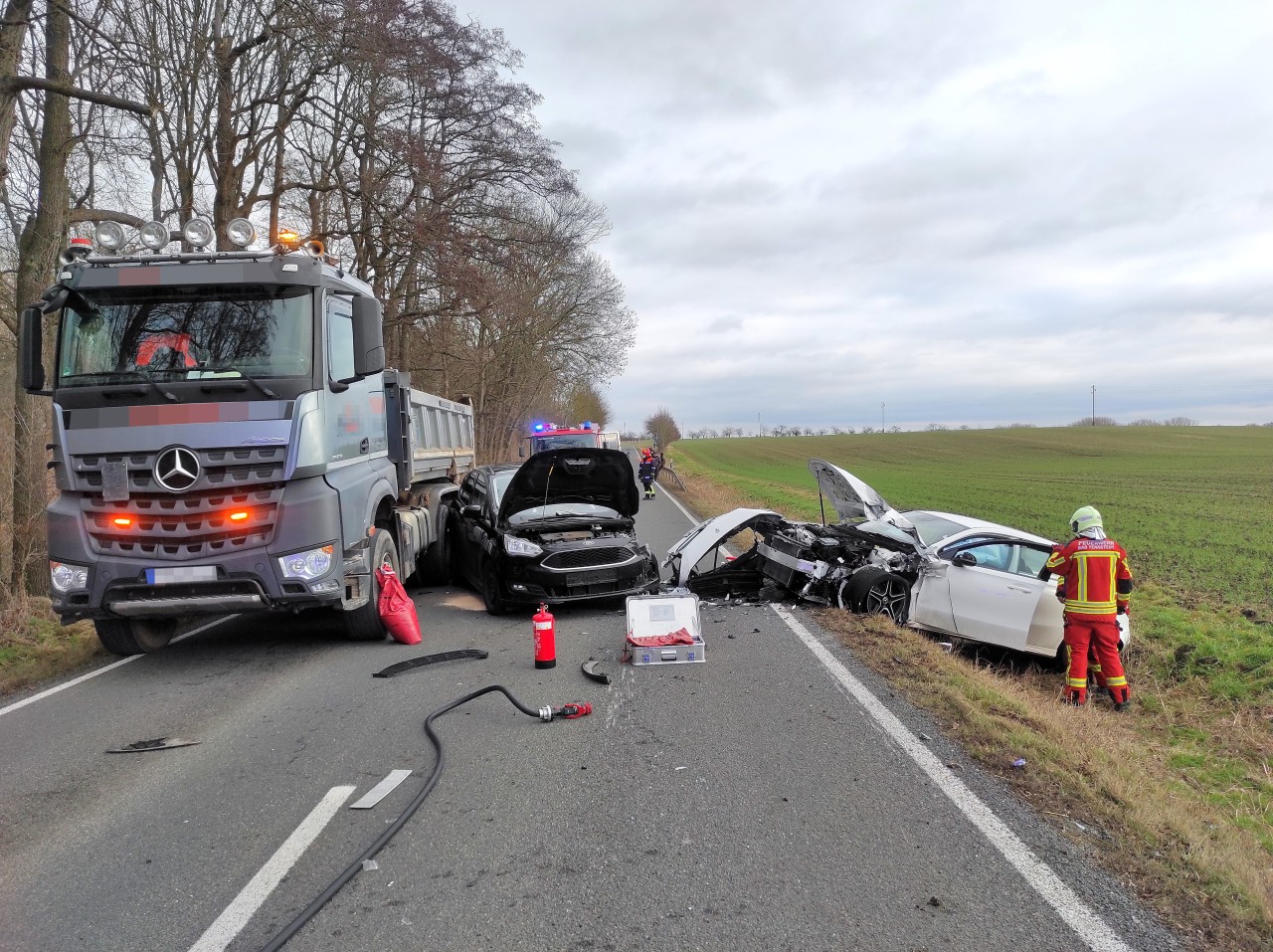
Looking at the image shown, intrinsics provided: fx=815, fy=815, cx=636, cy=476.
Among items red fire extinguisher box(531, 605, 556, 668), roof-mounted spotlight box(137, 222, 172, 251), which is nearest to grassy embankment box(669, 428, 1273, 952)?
red fire extinguisher box(531, 605, 556, 668)

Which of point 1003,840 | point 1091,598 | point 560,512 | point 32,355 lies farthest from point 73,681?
point 1091,598

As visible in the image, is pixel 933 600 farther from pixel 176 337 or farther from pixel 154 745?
pixel 176 337

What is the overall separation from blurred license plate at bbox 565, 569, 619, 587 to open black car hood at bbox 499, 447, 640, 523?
40.7 inches

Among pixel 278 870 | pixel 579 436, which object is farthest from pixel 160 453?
pixel 579 436

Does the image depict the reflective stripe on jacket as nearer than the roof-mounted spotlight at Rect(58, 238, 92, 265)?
No

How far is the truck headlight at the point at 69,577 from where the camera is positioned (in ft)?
20.4

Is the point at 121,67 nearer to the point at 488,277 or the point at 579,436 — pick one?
the point at 488,277

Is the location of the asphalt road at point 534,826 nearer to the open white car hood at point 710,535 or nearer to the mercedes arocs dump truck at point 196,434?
the mercedes arocs dump truck at point 196,434

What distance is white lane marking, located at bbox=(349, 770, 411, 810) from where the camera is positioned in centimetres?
401

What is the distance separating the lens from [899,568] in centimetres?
848

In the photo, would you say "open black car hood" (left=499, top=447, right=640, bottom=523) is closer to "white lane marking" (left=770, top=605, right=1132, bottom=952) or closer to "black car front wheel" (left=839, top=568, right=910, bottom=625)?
"black car front wheel" (left=839, top=568, right=910, bottom=625)

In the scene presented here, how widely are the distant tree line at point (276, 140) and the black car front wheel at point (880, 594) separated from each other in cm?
804

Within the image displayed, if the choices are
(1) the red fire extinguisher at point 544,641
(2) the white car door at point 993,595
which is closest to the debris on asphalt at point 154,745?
(1) the red fire extinguisher at point 544,641

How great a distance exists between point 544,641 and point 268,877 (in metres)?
3.25
